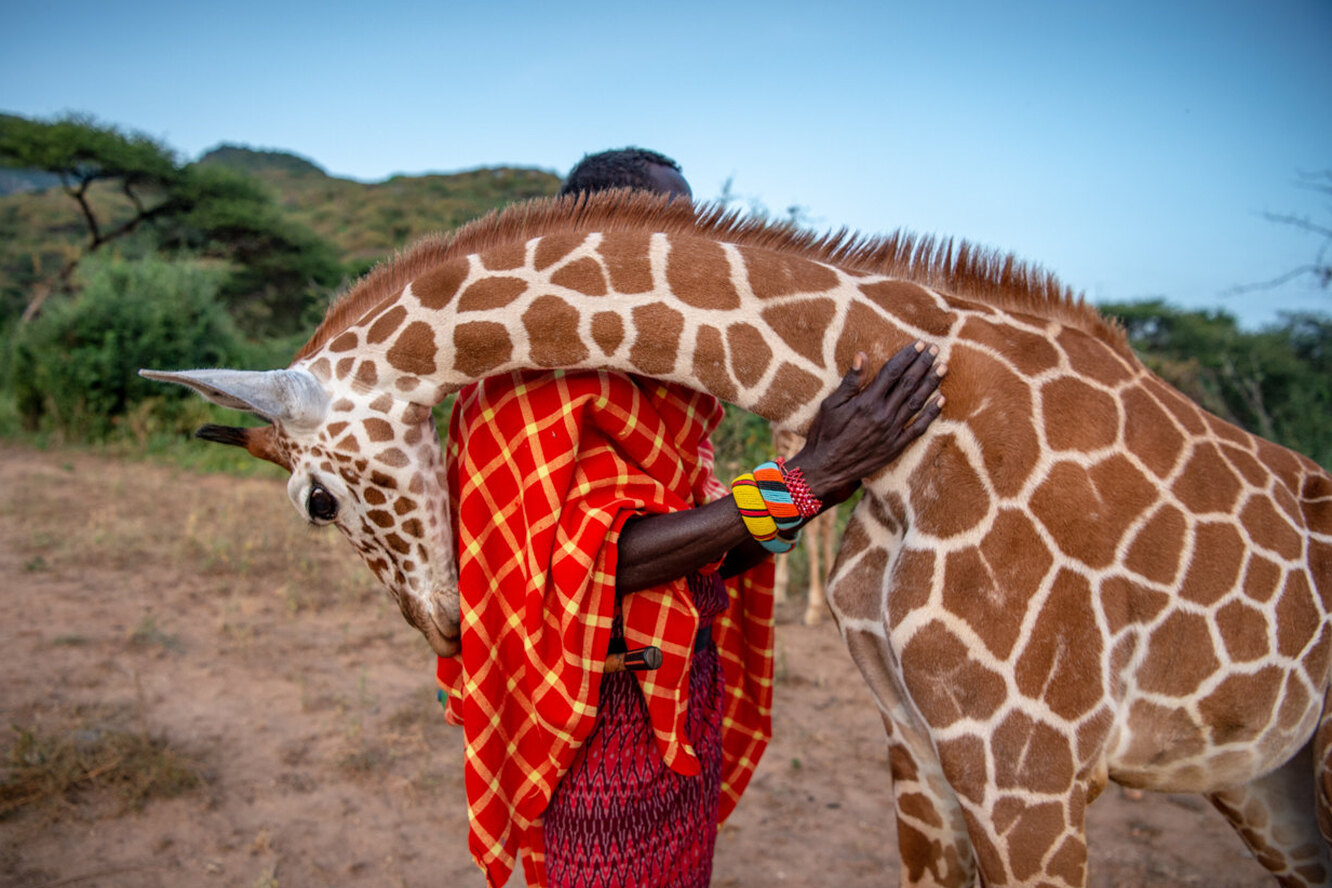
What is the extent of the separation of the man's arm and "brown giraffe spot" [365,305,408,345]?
66cm

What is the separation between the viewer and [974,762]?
1.58m

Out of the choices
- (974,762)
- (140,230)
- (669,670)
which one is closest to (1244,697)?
(974,762)

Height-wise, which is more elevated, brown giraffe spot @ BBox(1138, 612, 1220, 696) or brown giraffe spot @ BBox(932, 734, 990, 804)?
brown giraffe spot @ BBox(1138, 612, 1220, 696)

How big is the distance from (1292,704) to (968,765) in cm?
77

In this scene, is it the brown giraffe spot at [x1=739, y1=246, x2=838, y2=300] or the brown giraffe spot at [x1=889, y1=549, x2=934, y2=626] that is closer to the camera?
the brown giraffe spot at [x1=889, y1=549, x2=934, y2=626]

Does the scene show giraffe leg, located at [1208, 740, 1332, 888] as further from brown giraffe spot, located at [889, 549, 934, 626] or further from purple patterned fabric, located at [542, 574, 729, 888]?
purple patterned fabric, located at [542, 574, 729, 888]

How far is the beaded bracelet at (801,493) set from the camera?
1615 mm

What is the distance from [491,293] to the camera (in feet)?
5.70

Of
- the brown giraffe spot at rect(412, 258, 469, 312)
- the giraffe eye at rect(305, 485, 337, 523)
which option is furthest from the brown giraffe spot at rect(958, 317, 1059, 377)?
the giraffe eye at rect(305, 485, 337, 523)

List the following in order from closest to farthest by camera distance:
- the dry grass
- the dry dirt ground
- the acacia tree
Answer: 1. the dry dirt ground
2. the dry grass
3. the acacia tree

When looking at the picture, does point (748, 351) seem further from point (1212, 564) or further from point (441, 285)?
point (1212, 564)

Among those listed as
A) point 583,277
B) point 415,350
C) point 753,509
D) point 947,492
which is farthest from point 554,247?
point 947,492

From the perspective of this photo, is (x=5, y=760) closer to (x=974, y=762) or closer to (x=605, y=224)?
(x=605, y=224)

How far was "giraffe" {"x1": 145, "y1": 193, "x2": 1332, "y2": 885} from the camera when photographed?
1.58 m
